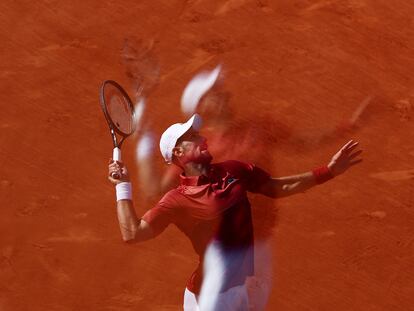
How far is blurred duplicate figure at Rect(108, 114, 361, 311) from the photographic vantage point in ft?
20.5

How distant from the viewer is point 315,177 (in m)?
6.57

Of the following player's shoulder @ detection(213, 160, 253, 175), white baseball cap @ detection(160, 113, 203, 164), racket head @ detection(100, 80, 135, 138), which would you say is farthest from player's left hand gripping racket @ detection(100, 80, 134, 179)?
player's shoulder @ detection(213, 160, 253, 175)

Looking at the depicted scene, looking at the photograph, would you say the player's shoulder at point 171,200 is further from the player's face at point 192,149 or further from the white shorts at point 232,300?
the white shorts at point 232,300

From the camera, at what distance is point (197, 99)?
961cm

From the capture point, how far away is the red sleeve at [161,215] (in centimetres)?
627

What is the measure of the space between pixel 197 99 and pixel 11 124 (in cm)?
198

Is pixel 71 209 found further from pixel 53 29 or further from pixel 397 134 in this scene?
pixel 397 134

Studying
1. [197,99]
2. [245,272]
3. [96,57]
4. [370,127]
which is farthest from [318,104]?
[245,272]

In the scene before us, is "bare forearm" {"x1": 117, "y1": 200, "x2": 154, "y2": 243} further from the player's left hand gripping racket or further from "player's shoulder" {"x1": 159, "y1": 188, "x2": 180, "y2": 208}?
the player's left hand gripping racket

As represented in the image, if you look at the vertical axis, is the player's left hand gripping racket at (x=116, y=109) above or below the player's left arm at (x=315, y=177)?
above

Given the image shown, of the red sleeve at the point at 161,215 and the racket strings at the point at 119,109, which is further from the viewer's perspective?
the racket strings at the point at 119,109

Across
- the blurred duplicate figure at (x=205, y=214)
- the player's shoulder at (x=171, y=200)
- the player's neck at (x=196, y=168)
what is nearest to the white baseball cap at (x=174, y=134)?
the blurred duplicate figure at (x=205, y=214)

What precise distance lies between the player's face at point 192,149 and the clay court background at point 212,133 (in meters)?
1.94

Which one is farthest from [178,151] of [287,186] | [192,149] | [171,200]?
[287,186]
